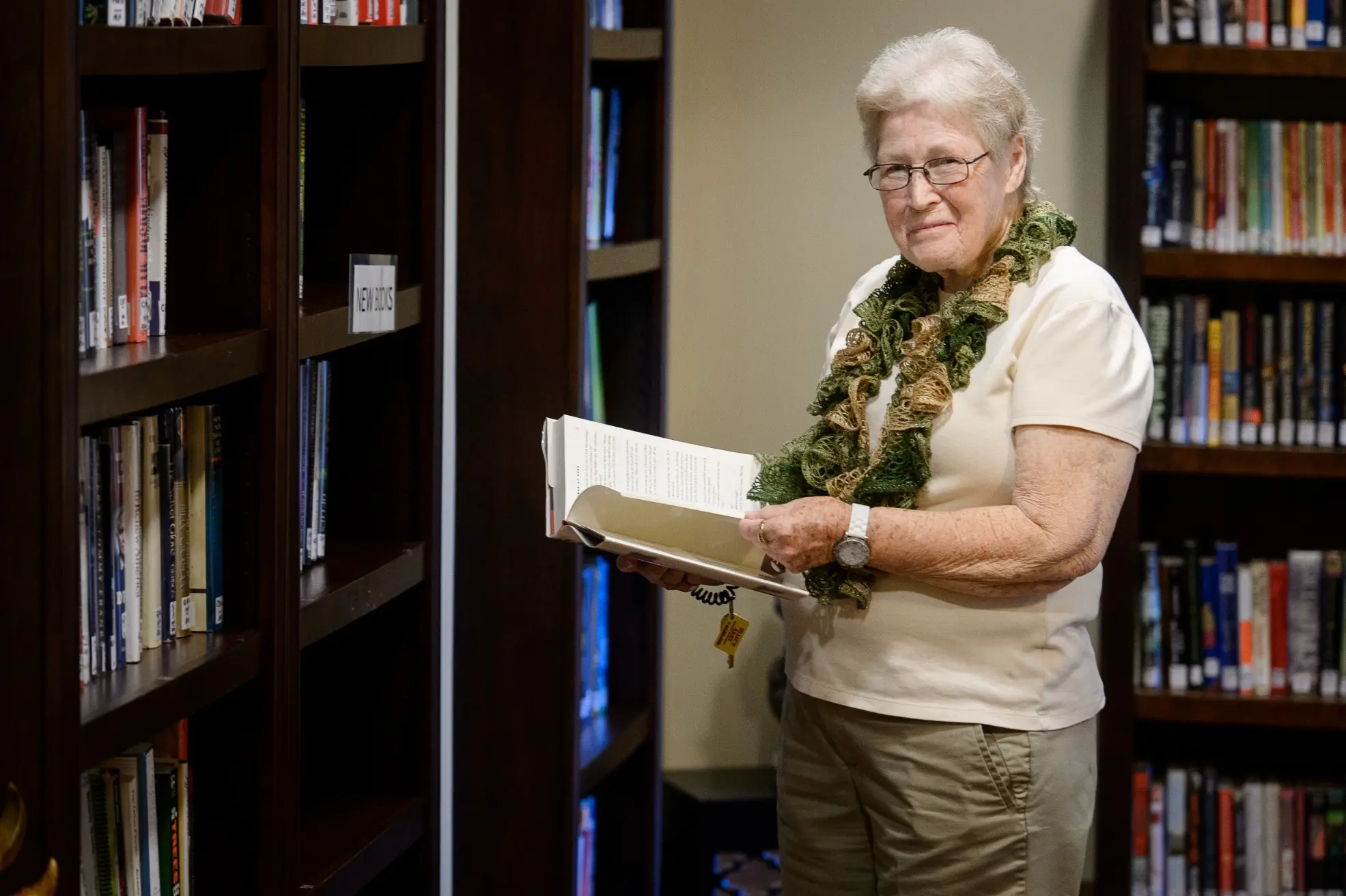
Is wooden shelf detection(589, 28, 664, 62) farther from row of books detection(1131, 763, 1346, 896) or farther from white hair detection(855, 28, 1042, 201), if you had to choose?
row of books detection(1131, 763, 1346, 896)

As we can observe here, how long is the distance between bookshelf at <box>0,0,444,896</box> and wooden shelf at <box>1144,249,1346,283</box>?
1.45 metres

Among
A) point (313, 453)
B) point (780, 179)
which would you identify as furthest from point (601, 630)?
point (780, 179)

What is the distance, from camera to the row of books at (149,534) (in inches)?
53.8

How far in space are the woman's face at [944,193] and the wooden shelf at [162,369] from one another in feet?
2.37

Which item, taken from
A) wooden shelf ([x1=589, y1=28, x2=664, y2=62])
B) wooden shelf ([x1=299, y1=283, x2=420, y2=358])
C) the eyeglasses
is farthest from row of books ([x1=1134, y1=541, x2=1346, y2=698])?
wooden shelf ([x1=299, y1=283, x2=420, y2=358])

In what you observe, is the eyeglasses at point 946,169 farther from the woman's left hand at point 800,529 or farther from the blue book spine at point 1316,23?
the blue book spine at point 1316,23

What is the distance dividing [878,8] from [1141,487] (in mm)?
1117

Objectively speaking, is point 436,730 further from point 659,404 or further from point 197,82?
point 197,82

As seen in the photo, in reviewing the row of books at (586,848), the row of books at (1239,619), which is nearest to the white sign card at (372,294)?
the row of books at (586,848)

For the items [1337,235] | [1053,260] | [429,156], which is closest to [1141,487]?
[1337,235]

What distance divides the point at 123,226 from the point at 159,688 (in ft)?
1.43

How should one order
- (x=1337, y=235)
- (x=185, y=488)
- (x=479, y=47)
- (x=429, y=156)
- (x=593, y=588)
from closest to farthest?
(x=185, y=488) → (x=429, y=156) → (x=479, y=47) → (x=593, y=588) → (x=1337, y=235)

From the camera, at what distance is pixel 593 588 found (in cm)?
256

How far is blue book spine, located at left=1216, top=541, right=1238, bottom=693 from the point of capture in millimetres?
2926
